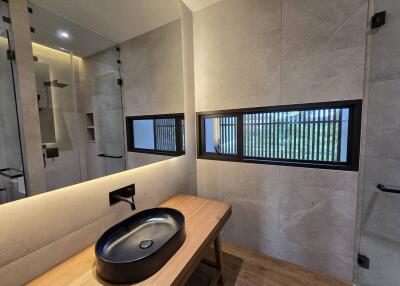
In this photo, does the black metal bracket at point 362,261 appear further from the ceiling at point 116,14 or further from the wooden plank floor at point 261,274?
the ceiling at point 116,14

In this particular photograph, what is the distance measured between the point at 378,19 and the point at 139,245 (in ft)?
7.44

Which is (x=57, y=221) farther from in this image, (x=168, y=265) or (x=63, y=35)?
(x=63, y=35)

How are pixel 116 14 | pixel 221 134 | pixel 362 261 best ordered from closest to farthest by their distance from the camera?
pixel 116 14 < pixel 362 261 < pixel 221 134

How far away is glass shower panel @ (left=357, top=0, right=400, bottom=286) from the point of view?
4.15 feet

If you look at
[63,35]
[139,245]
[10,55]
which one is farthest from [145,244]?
[63,35]

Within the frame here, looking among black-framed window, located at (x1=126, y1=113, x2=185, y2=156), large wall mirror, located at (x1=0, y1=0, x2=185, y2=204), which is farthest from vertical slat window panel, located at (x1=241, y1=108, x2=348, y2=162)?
large wall mirror, located at (x1=0, y1=0, x2=185, y2=204)

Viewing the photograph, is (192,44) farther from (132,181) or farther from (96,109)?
(132,181)

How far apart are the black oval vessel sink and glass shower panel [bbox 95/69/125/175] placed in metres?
0.41

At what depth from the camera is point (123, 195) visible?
1280 millimetres

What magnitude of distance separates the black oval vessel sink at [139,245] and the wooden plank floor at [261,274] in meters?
0.84

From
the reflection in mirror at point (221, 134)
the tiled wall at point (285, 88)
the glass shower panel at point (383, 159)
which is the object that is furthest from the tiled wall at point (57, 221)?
the glass shower panel at point (383, 159)

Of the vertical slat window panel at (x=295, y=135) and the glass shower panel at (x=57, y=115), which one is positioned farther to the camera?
the vertical slat window panel at (x=295, y=135)

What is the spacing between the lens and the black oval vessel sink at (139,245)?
2.61ft

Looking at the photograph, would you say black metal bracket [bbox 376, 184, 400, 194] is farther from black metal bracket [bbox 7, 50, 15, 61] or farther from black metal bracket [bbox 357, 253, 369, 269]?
black metal bracket [bbox 7, 50, 15, 61]
